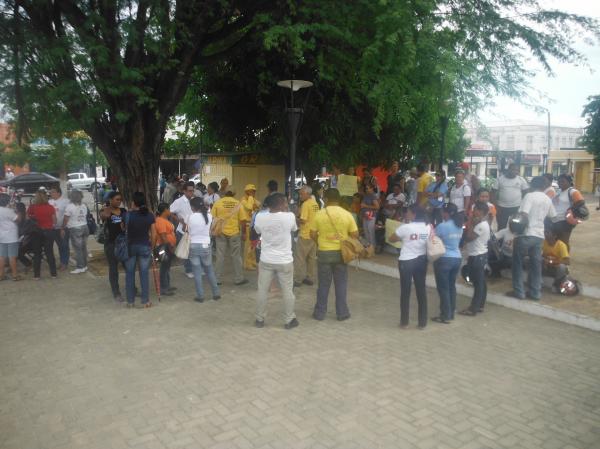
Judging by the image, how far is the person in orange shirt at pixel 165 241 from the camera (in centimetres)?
807

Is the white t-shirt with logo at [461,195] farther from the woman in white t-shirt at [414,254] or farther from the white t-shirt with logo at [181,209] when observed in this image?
the white t-shirt with logo at [181,209]

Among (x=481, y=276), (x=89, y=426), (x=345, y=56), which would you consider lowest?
(x=89, y=426)

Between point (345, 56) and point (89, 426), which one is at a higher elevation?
point (345, 56)

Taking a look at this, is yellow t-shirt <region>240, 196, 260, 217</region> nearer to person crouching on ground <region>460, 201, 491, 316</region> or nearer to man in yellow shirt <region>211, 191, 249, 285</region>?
man in yellow shirt <region>211, 191, 249, 285</region>

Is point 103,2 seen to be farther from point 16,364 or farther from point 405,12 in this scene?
point 16,364

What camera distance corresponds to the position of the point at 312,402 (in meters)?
4.64

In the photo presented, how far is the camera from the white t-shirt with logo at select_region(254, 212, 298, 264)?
257 inches

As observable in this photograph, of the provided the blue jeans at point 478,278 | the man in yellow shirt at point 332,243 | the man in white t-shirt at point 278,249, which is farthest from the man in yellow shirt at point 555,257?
the man in white t-shirt at point 278,249

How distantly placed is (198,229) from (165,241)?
67 centimetres

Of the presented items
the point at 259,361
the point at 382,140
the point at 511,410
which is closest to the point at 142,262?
the point at 259,361

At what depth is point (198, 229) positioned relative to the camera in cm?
784

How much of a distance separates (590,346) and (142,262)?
606cm

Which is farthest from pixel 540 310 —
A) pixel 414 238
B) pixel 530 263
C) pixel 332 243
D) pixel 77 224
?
pixel 77 224

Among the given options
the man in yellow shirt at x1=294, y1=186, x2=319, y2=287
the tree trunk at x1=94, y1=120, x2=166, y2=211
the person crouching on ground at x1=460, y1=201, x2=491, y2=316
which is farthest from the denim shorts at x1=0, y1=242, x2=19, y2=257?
the person crouching on ground at x1=460, y1=201, x2=491, y2=316
